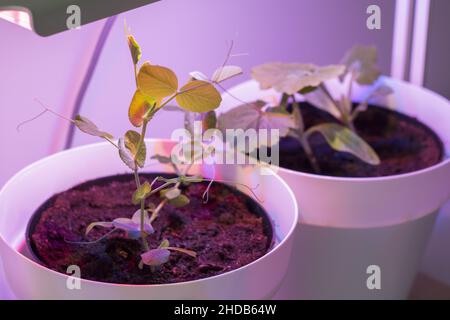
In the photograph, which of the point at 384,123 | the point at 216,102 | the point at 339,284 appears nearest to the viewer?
the point at 216,102

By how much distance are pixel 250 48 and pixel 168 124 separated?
0.48 ft

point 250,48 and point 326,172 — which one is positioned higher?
point 250,48

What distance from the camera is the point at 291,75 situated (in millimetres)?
726

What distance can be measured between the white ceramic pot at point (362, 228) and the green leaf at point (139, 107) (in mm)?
125

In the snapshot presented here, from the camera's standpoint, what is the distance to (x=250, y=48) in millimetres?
807

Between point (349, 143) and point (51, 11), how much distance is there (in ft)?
1.36

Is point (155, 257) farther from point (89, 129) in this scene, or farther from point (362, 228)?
point (362, 228)

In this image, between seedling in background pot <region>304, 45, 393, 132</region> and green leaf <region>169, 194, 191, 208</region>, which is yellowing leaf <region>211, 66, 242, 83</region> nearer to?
green leaf <region>169, 194, 191, 208</region>

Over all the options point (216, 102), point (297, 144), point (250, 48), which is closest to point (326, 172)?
point (297, 144)

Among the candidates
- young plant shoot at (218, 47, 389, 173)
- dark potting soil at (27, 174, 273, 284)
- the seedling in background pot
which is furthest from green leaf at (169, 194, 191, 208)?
the seedling in background pot

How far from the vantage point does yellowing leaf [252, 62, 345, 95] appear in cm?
70

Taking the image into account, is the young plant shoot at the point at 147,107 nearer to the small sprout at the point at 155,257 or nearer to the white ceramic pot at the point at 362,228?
the small sprout at the point at 155,257

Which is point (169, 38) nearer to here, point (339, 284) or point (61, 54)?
point (61, 54)

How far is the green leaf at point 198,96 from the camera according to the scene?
504 mm
